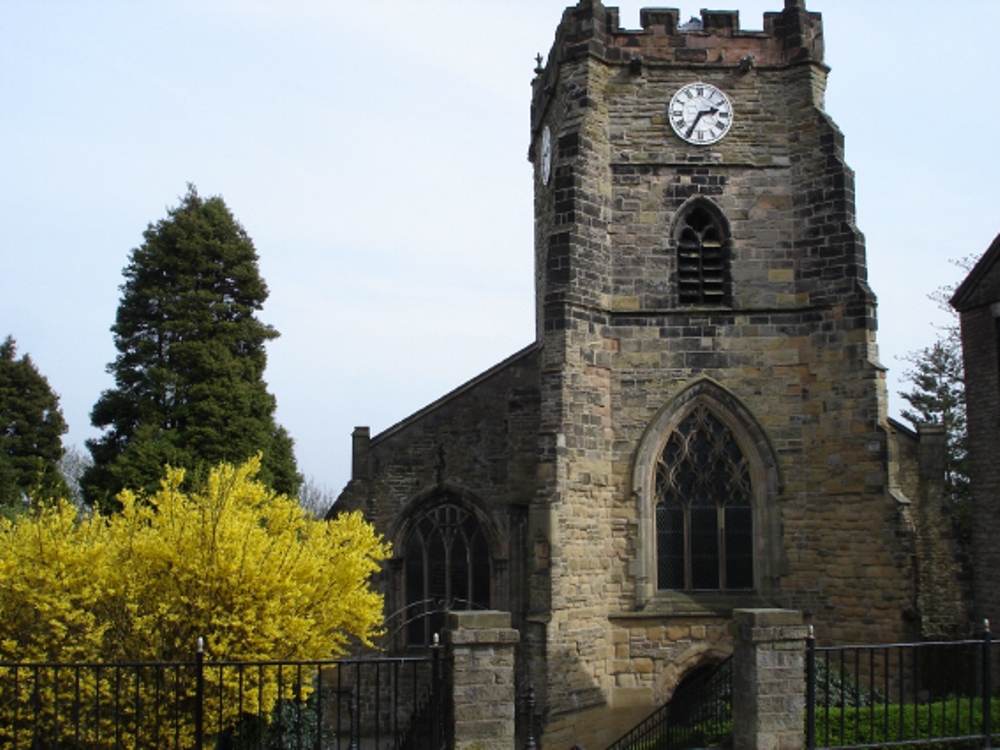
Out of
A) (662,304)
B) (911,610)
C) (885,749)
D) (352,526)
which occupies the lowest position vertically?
(885,749)

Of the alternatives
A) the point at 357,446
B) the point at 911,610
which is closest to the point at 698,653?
the point at 911,610

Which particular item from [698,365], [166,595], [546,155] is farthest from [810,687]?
[546,155]

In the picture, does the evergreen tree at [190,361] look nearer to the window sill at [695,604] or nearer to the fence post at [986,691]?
the window sill at [695,604]

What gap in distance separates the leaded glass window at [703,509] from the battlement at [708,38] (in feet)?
19.9

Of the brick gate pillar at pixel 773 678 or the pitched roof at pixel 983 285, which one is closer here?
the brick gate pillar at pixel 773 678

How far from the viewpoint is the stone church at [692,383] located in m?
15.1

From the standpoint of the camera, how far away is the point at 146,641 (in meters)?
10.5

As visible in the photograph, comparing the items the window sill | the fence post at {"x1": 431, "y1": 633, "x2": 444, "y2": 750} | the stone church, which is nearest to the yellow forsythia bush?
the fence post at {"x1": 431, "y1": 633, "x2": 444, "y2": 750}

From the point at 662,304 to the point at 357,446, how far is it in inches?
246

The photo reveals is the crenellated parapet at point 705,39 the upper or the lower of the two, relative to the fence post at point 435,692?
upper

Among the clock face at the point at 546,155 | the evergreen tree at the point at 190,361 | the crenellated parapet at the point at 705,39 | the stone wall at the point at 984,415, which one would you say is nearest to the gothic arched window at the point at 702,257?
the crenellated parapet at the point at 705,39

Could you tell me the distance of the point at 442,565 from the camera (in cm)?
1845

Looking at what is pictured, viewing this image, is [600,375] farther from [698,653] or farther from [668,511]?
[698,653]

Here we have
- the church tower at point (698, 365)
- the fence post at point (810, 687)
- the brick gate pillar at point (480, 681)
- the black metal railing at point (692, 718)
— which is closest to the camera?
the brick gate pillar at point (480, 681)
